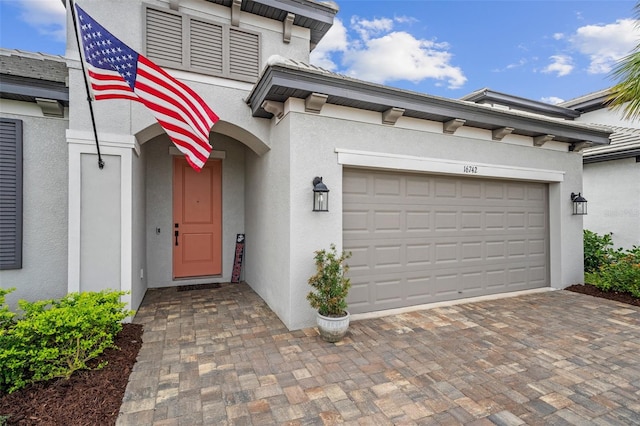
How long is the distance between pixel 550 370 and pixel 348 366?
79.8 inches

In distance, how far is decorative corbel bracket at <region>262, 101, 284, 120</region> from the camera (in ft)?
13.7

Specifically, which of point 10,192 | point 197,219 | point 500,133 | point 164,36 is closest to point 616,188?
point 500,133

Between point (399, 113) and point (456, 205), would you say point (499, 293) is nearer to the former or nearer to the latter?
point (456, 205)

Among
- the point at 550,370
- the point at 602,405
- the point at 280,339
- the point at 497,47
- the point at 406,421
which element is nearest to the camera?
the point at 406,421

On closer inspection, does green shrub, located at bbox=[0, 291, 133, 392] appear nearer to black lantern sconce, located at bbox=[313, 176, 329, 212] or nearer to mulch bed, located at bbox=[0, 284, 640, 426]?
mulch bed, located at bbox=[0, 284, 640, 426]

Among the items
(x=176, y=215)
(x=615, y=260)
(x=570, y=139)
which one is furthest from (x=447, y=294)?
(x=176, y=215)

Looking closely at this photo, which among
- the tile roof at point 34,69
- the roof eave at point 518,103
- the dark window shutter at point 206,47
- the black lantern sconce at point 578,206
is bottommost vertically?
the black lantern sconce at point 578,206

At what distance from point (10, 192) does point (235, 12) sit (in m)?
4.24

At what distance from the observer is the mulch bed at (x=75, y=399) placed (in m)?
2.25

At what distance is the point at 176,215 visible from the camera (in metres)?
6.14

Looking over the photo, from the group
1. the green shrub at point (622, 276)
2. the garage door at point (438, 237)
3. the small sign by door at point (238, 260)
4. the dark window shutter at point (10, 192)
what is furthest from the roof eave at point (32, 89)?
the green shrub at point (622, 276)

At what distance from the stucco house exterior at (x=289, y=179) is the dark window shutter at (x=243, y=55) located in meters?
0.02

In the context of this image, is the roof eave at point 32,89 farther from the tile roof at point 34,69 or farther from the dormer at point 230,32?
the dormer at point 230,32

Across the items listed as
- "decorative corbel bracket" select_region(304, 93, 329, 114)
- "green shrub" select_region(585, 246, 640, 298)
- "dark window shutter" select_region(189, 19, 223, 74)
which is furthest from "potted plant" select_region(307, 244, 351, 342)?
"green shrub" select_region(585, 246, 640, 298)
